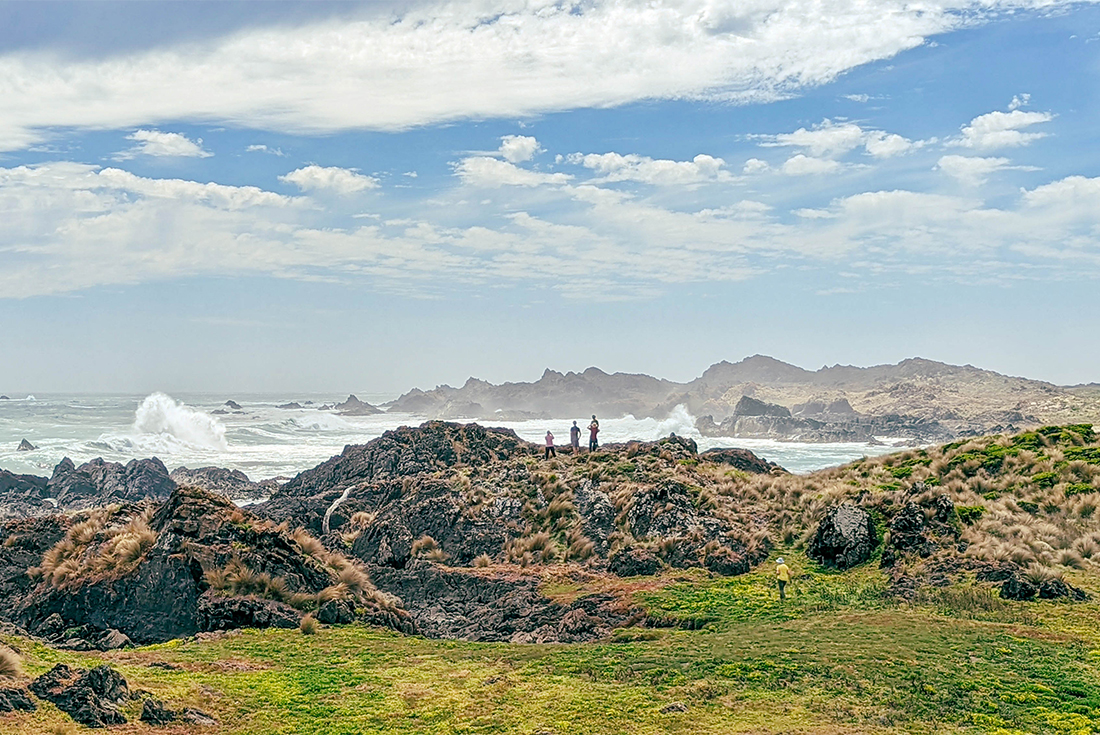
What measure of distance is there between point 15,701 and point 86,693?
2.11 feet

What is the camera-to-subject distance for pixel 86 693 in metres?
8.68

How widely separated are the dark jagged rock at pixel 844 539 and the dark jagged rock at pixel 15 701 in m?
16.6

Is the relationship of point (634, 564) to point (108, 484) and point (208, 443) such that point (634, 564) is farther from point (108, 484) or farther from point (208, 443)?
point (208, 443)

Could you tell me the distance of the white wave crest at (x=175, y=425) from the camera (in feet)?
299

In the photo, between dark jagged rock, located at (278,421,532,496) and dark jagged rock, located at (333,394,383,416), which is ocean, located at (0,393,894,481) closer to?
dark jagged rock, located at (278,421,532,496)

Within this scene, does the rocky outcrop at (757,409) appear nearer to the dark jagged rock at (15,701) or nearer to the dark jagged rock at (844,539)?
the dark jagged rock at (844,539)

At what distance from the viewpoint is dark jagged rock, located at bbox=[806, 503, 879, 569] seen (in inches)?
771

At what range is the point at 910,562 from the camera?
1847 centimetres

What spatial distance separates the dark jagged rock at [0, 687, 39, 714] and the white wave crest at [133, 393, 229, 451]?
3395 inches

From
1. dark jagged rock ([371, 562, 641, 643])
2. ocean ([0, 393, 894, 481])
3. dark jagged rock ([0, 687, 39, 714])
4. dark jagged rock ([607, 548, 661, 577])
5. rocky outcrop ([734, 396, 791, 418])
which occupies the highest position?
rocky outcrop ([734, 396, 791, 418])

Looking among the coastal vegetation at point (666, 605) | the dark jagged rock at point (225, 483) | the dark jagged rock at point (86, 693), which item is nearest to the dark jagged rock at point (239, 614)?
the coastal vegetation at point (666, 605)

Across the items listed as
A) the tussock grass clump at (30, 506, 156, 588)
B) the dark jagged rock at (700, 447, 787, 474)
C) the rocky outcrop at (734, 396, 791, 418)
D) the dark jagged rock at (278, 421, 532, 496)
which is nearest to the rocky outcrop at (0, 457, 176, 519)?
the dark jagged rock at (278, 421, 532, 496)

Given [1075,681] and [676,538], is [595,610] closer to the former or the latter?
[676,538]

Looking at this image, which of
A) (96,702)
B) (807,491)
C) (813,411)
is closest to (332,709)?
→ (96,702)
